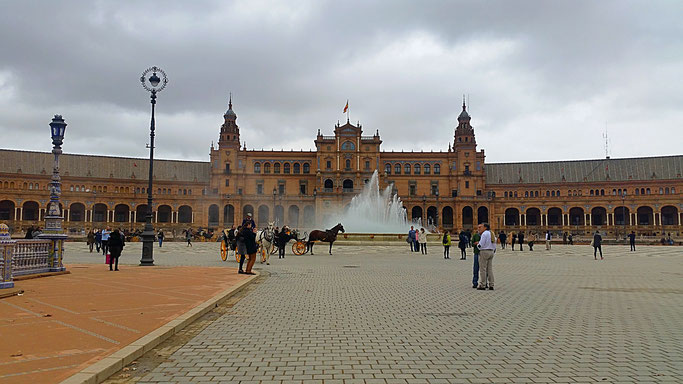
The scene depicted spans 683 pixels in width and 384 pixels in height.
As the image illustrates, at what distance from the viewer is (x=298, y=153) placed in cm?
9700

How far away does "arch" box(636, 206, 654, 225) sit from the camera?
3477 inches

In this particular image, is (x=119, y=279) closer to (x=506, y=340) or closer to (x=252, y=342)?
(x=252, y=342)

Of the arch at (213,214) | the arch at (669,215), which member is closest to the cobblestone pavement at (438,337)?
the arch at (213,214)

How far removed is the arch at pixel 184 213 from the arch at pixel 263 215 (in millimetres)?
13379

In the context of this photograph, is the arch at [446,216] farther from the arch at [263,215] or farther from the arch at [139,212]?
the arch at [139,212]

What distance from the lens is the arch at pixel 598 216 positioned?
90600 mm

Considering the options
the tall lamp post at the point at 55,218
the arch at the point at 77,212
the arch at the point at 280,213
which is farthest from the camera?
the arch at the point at 280,213

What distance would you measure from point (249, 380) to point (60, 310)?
17.2 ft

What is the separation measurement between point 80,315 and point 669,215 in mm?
100830

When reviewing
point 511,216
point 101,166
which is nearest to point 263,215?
point 101,166

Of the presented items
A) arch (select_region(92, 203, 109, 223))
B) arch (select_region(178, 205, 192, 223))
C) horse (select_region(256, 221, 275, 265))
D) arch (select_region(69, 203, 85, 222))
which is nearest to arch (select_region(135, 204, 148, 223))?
arch (select_region(92, 203, 109, 223))

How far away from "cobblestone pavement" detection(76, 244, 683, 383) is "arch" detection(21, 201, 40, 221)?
284ft

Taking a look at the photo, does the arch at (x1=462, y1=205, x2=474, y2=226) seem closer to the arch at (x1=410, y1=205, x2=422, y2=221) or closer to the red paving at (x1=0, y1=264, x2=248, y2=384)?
the arch at (x1=410, y1=205, x2=422, y2=221)

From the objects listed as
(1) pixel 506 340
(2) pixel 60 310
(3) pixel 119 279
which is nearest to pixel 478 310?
(1) pixel 506 340
